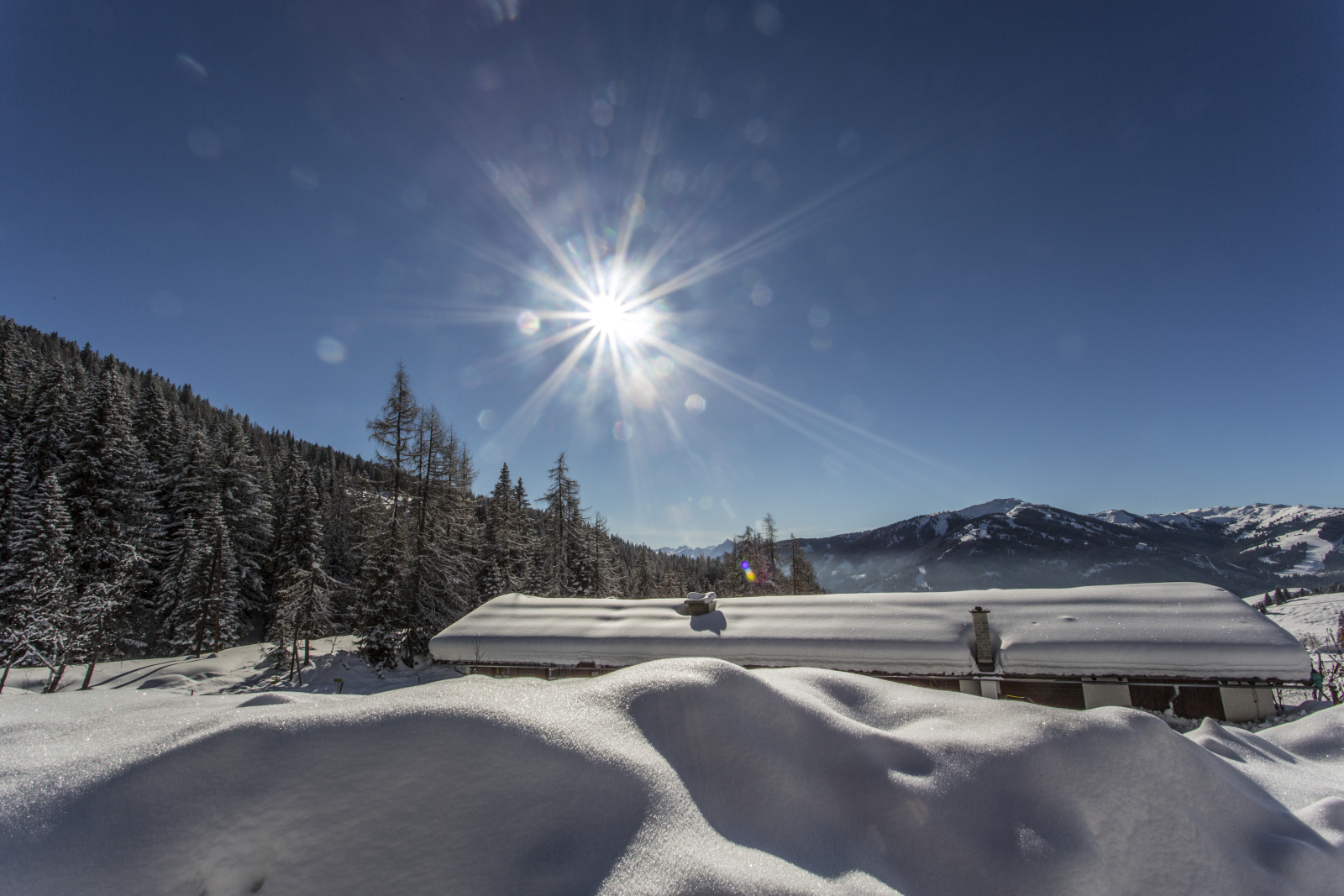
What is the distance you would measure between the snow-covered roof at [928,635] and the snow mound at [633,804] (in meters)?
8.92

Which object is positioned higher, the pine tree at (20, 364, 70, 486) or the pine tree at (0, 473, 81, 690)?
the pine tree at (20, 364, 70, 486)

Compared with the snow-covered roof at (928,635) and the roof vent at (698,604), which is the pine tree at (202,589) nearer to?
the snow-covered roof at (928,635)

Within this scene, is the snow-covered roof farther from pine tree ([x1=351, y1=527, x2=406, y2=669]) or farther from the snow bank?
pine tree ([x1=351, y1=527, x2=406, y2=669])

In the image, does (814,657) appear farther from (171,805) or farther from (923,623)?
(171,805)

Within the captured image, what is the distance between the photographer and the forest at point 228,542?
2084 centimetres

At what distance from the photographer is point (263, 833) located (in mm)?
1776

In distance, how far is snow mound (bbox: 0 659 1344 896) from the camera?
1.70 meters

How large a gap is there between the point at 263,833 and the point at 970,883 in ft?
8.41

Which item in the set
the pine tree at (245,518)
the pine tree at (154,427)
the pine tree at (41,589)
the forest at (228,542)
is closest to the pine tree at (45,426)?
the forest at (228,542)

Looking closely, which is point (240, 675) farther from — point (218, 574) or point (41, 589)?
point (218, 574)

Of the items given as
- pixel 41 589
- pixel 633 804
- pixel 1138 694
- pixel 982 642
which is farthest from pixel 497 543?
pixel 633 804

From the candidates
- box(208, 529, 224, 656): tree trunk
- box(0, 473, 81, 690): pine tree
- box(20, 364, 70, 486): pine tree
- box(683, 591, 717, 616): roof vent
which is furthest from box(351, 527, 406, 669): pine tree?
box(20, 364, 70, 486): pine tree

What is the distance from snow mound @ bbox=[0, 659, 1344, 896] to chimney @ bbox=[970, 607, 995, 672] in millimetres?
9067

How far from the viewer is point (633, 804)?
6.17ft
